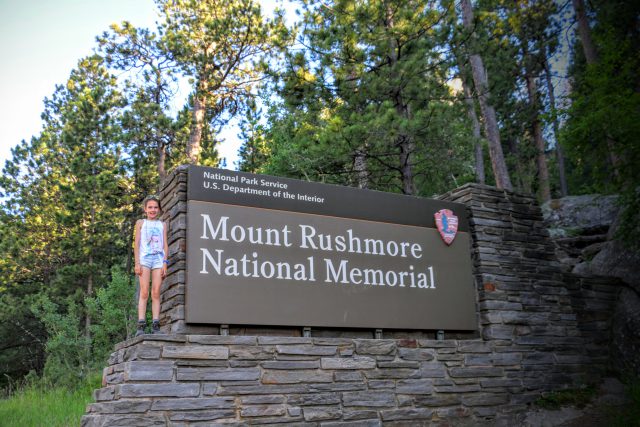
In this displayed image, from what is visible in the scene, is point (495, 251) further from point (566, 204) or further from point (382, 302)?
point (566, 204)

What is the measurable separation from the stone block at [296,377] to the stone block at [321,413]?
247 millimetres

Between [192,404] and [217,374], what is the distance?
1.06 feet

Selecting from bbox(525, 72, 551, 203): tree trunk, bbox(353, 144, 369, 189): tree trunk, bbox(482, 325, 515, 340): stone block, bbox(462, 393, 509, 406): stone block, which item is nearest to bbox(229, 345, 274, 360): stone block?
bbox(462, 393, 509, 406): stone block

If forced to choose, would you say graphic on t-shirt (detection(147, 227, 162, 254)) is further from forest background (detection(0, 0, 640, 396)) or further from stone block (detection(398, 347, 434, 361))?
forest background (detection(0, 0, 640, 396))

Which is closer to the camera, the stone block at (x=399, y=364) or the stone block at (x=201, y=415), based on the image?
the stone block at (x=201, y=415)

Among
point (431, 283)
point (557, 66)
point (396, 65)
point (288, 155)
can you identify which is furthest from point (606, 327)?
point (557, 66)

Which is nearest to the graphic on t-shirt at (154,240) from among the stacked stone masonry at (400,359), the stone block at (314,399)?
the stacked stone masonry at (400,359)

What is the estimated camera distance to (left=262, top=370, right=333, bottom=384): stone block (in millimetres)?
5164

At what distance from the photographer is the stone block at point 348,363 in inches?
216

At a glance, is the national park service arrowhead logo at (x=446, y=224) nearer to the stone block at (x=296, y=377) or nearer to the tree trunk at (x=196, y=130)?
the stone block at (x=296, y=377)

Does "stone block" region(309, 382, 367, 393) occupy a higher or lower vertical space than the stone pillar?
lower

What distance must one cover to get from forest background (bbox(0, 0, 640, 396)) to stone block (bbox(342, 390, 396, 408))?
4.28 m

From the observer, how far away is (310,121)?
36.7 ft

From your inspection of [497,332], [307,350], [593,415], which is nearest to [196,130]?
[497,332]
